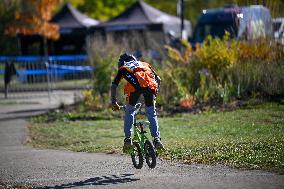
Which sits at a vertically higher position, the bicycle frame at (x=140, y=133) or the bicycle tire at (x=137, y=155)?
the bicycle frame at (x=140, y=133)

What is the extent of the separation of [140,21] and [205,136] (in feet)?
71.4

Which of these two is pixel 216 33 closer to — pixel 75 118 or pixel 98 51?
pixel 98 51

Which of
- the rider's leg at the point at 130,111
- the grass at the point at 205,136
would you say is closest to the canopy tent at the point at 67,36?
the grass at the point at 205,136

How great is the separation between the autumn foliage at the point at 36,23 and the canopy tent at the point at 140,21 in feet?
9.24

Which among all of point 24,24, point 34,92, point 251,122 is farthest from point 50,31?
point 251,122

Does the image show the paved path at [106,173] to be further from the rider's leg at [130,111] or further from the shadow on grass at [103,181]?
the rider's leg at [130,111]

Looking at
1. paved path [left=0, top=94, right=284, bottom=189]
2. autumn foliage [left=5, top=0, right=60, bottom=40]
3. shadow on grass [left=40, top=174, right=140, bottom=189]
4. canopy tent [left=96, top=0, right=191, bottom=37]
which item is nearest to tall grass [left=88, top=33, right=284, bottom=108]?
paved path [left=0, top=94, right=284, bottom=189]

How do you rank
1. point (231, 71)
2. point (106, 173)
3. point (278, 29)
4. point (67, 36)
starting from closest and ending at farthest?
point (106, 173), point (231, 71), point (278, 29), point (67, 36)

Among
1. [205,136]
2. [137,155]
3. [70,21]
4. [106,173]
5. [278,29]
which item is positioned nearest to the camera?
[106,173]

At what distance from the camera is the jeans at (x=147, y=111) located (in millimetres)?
9930

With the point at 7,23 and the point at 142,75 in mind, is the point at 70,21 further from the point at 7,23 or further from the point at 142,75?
the point at 142,75

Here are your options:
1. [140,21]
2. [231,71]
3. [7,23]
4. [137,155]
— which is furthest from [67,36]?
[137,155]

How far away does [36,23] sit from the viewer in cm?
3416

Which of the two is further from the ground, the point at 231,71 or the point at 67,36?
the point at 67,36
